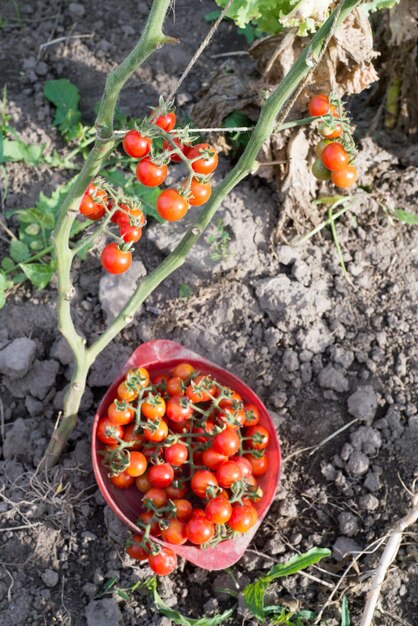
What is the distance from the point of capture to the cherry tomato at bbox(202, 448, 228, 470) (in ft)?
7.25

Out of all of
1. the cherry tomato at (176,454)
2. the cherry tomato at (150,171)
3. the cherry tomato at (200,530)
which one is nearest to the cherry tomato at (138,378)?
the cherry tomato at (176,454)

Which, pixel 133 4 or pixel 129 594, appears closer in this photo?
pixel 129 594

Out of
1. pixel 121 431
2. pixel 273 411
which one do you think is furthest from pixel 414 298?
pixel 121 431

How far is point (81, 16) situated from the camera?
10.8 ft

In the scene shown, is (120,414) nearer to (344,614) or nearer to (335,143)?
(344,614)

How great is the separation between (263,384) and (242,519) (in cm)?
57

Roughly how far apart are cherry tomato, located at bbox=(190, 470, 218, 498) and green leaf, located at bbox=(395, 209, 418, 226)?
127 centimetres

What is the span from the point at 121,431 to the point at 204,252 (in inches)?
31.1

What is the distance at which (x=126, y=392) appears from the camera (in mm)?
2195

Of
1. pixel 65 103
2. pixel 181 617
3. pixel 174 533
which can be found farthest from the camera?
pixel 65 103

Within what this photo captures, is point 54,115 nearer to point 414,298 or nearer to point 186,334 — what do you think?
point 186,334

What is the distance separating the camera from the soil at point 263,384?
225 cm

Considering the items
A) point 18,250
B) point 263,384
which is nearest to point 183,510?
point 263,384

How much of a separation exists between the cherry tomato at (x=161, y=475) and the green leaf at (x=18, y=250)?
3.18ft
